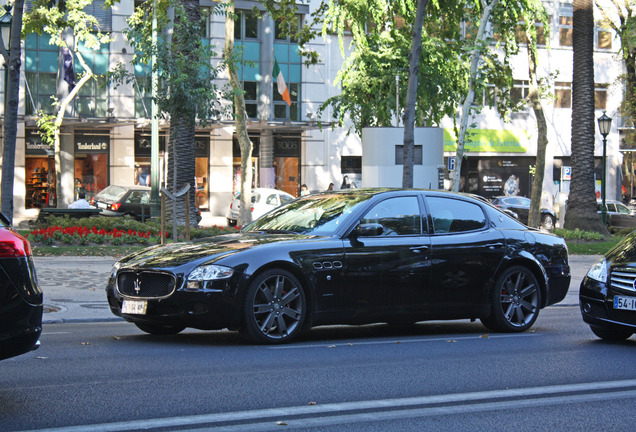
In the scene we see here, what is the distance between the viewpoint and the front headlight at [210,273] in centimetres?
842

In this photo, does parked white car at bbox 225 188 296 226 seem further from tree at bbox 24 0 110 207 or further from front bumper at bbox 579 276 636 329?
front bumper at bbox 579 276 636 329

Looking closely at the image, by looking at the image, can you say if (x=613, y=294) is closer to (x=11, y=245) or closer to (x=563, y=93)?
(x=11, y=245)

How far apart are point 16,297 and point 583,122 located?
25.0 m

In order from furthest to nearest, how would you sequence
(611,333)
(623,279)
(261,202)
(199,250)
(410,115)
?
(261,202) < (410,115) < (611,333) < (623,279) < (199,250)

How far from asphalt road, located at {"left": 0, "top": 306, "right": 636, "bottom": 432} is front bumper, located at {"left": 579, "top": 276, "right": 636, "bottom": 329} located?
282 mm

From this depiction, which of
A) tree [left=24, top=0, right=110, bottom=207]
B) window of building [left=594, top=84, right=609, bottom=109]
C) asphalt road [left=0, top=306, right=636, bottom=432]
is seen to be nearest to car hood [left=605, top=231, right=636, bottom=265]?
asphalt road [left=0, top=306, right=636, bottom=432]

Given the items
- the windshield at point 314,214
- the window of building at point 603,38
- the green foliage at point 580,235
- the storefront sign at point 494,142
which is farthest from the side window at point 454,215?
the window of building at point 603,38

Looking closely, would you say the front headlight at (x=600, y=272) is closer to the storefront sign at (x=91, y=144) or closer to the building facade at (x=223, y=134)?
the building facade at (x=223, y=134)

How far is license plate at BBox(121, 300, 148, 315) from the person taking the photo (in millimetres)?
8633

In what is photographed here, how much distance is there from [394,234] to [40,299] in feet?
15.0

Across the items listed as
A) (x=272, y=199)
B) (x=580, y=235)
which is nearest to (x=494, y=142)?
(x=272, y=199)

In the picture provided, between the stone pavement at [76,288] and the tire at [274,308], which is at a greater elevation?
the tire at [274,308]

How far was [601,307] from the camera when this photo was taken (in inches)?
379

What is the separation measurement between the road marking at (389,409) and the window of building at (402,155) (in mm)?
13930
